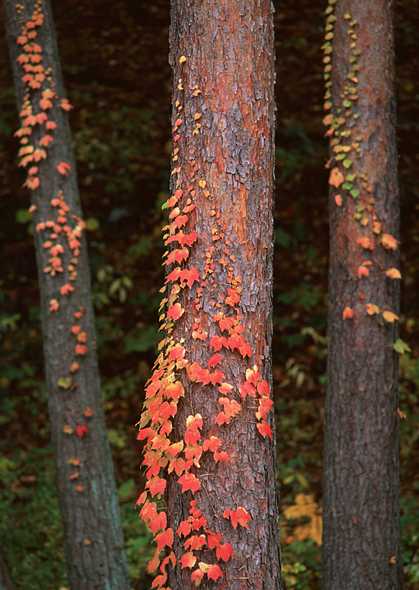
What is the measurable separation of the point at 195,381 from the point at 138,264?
6.23 m

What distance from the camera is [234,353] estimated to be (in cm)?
302

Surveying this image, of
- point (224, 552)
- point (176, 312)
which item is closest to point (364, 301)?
point (176, 312)

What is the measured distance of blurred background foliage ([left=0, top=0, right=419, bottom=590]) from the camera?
6441 millimetres

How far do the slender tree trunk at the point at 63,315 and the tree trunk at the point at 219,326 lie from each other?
2045mm

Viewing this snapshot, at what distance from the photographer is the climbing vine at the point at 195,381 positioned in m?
2.96

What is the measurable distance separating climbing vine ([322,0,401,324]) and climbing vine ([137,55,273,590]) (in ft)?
5.44

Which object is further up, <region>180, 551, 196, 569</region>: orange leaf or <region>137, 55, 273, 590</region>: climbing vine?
<region>137, 55, 273, 590</region>: climbing vine

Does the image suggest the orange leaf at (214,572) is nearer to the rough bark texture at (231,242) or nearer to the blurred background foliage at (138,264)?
the rough bark texture at (231,242)

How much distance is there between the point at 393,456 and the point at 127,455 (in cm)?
359

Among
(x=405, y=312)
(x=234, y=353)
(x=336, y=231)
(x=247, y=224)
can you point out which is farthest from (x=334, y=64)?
(x=405, y=312)

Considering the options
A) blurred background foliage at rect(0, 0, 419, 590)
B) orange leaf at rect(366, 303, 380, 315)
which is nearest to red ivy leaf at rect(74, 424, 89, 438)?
blurred background foliage at rect(0, 0, 419, 590)

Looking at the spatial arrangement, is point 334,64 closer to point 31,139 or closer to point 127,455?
point 31,139

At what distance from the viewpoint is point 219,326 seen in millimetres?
2998

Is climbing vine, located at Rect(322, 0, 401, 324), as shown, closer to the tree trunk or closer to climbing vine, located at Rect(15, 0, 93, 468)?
the tree trunk
